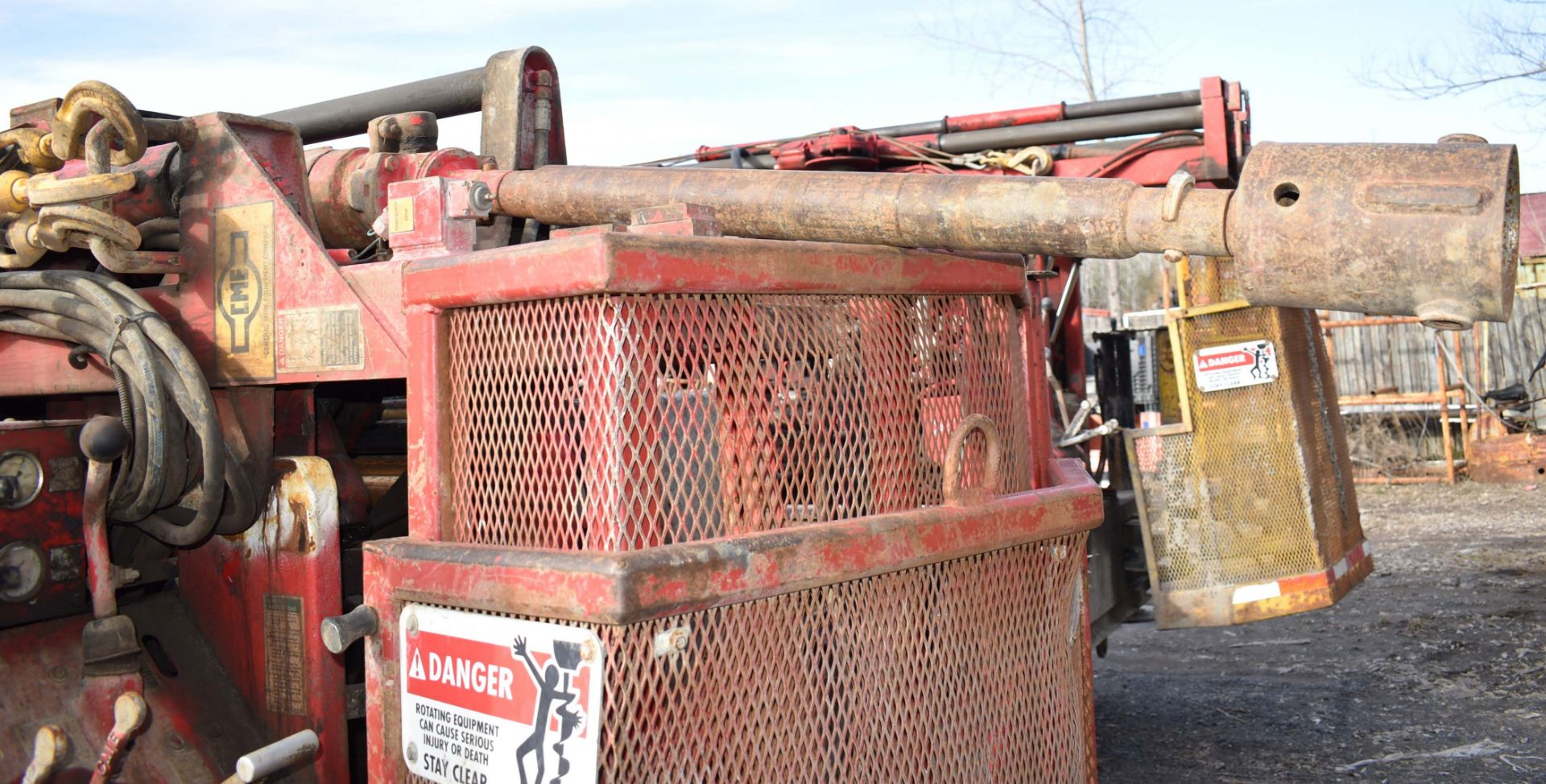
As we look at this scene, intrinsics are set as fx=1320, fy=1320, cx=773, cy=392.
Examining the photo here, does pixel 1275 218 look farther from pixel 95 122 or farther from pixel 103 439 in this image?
pixel 95 122

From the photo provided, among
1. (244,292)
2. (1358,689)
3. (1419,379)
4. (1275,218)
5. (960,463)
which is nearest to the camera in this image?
(1275,218)

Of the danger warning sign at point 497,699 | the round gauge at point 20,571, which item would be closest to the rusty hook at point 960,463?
the danger warning sign at point 497,699

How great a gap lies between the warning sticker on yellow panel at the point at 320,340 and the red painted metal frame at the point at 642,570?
45 centimetres

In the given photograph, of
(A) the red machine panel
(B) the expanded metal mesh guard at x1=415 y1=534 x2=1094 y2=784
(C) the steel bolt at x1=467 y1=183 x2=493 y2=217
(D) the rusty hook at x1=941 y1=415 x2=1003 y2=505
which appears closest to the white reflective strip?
(B) the expanded metal mesh guard at x1=415 y1=534 x2=1094 y2=784

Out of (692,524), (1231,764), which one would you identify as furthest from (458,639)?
(1231,764)

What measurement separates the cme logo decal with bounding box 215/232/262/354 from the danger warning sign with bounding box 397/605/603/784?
788mm

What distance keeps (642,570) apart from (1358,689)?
5.14 meters

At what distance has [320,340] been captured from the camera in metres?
2.28

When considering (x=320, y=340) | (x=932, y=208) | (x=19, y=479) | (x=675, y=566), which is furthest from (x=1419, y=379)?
(x=19, y=479)

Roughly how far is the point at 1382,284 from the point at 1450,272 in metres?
0.08

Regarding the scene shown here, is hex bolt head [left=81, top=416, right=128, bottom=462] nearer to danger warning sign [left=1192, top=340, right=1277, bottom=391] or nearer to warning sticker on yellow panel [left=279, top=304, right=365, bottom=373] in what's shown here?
warning sticker on yellow panel [left=279, top=304, right=365, bottom=373]

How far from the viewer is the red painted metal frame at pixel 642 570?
161 centimetres

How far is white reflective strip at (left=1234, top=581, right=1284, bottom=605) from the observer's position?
506 centimetres

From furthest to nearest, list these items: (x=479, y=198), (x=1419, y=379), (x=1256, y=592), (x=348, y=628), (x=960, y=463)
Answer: (x=1419, y=379) → (x=1256, y=592) → (x=479, y=198) → (x=960, y=463) → (x=348, y=628)
